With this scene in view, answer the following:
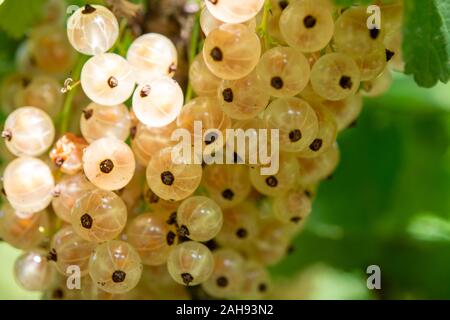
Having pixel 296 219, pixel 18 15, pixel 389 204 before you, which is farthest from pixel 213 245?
pixel 389 204

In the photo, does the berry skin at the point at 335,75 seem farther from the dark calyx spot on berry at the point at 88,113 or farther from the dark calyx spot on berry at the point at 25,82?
the dark calyx spot on berry at the point at 25,82

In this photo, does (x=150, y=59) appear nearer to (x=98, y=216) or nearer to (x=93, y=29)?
(x=93, y=29)

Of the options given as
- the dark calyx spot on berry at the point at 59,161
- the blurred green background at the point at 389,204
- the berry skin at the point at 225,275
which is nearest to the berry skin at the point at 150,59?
the dark calyx spot on berry at the point at 59,161

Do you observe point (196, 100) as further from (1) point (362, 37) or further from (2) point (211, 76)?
(1) point (362, 37)

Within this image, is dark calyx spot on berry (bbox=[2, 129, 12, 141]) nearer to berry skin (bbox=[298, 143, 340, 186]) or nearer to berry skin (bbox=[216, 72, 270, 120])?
berry skin (bbox=[216, 72, 270, 120])

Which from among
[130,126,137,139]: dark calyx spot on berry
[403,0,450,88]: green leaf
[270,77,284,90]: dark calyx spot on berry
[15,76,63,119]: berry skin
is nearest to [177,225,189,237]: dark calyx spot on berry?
[130,126,137,139]: dark calyx spot on berry
